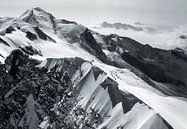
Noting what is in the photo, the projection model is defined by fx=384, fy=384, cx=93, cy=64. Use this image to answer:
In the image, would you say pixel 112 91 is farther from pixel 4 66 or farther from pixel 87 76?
pixel 4 66

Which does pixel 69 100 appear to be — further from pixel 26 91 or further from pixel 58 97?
pixel 26 91

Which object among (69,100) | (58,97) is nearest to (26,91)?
(58,97)

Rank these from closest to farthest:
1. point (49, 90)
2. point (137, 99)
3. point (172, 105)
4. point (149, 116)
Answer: point (149, 116) → point (137, 99) → point (172, 105) → point (49, 90)

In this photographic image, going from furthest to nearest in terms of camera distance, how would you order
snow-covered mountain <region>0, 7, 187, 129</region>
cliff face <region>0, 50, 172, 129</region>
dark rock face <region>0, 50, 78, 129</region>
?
dark rock face <region>0, 50, 78, 129</region>
cliff face <region>0, 50, 172, 129</region>
snow-covered mountain <region>0, 7, 187, 129</region>

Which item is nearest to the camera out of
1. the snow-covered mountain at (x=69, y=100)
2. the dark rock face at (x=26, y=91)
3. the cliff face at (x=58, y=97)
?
the snow-covered mountain at (x=69, y=100)

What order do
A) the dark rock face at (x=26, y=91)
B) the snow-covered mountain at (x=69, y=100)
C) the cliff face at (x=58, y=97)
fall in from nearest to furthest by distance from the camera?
1. the snow-covered mountain at (x=69, y=100)
2. the cliff face at (x=58, y=97)
3. the dark rock face at (x=26, y=91)

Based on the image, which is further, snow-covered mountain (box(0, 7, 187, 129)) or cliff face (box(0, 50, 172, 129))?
cliff face (box(0, 50, 172, 129))

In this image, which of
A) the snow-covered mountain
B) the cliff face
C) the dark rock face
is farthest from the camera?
the dark rock face

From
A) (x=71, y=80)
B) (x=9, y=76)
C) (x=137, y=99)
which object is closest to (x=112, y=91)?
(x=137, y=99)

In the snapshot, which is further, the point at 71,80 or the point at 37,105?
the point at 71,80

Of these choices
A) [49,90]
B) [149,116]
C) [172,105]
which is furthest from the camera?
[49,90]

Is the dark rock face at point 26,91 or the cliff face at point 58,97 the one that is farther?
the dark rock face at point 26,91
